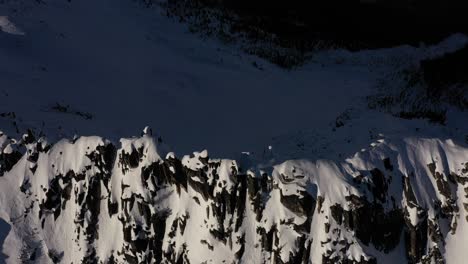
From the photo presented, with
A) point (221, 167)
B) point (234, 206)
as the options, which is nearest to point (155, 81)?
point (221, 167)

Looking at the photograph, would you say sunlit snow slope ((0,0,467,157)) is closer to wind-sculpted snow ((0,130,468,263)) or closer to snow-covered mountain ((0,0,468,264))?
snow-covered mountain ((0,0,468,264))

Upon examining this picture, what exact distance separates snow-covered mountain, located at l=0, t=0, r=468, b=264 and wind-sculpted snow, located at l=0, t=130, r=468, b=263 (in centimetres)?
2

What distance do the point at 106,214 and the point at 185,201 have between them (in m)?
1.80

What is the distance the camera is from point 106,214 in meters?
7.71

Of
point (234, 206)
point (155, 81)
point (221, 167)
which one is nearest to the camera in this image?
point (221, 167)

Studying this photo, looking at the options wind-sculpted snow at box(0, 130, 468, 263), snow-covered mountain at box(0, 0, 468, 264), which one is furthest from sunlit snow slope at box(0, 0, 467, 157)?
wind-sculpted snow at box(0, 130, 468, 263)

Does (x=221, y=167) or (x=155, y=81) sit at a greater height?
(x=221, y=167)

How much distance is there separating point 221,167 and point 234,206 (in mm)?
748

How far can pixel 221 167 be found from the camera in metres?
6.66

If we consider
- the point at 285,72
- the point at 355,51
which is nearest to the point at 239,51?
the point at 285,72

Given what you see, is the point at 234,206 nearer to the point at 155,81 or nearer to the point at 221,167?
the point at 221,167

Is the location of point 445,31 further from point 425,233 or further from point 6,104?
point 6,104

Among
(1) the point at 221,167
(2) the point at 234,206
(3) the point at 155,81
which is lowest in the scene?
(2) the point at 234,206

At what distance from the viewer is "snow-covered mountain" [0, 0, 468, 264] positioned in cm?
649
